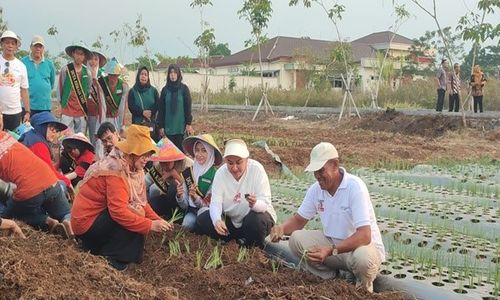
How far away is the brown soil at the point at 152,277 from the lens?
2438mm

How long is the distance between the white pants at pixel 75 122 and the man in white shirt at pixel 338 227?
353cm

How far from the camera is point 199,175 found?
4316 millimetres

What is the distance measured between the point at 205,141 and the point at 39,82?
2.77 meters

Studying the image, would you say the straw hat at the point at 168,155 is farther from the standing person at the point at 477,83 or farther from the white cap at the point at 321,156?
the standing person at the point at 477,83

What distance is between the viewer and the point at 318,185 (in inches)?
130

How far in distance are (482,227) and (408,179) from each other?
2295mm

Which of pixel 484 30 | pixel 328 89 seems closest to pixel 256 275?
pixel 484 30

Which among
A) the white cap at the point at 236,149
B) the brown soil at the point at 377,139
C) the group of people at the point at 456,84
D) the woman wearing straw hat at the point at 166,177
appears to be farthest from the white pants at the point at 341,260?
the group of people at the point at 456,84

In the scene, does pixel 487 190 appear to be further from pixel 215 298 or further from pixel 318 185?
pixel 215 298

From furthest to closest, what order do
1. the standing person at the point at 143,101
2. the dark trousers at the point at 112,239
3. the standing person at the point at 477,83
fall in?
the standing person at the point at 477,83
the standing person at the point at 143,101
the dark trousers at the point at 112,239

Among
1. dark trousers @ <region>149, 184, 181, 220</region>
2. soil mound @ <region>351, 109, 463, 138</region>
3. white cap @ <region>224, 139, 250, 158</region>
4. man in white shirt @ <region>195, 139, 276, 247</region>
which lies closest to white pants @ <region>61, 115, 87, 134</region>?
dark trousers @ <region>149, 184, 181, 220</region>

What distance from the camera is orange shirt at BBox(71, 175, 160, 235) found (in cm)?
335

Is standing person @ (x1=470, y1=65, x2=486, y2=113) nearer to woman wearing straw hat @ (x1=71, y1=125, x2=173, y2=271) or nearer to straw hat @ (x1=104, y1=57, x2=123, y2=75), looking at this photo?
straw hat @ (x1=104, y1=57, x2=123, y2=75)

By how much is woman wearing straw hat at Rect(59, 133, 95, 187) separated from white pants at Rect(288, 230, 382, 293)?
7.59ft
